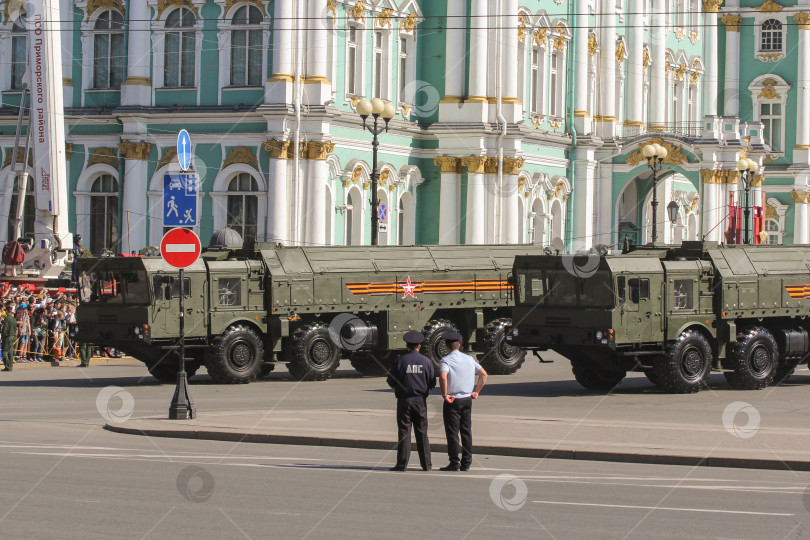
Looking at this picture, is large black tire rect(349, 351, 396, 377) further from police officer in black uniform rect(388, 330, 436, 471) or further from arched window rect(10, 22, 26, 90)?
arched window rect(10, 22, 26, 90)

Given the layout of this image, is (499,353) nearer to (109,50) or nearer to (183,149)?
(183,149)

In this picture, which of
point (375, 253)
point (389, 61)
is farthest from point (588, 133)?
point (375, 253)

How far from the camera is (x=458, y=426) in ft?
52.1

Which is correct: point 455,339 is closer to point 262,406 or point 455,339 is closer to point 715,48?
point 262,406

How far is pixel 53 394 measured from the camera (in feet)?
87.5

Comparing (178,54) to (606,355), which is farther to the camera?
(178,54)

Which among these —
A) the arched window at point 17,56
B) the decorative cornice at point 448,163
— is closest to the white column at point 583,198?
the decorative cornice at point 448,163

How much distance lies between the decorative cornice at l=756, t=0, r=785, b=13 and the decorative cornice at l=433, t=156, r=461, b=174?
101ft

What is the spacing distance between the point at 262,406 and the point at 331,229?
22.6m

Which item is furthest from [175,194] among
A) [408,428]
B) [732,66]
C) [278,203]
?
[732,66]

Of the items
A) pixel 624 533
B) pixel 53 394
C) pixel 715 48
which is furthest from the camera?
pixel 715 48

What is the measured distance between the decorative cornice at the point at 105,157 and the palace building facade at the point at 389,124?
6 centimetres

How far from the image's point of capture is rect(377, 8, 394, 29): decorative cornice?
160ft

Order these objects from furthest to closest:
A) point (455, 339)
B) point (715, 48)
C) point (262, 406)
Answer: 1. point (715, 48)
2. point (262, 406)
3. point (455, 339)
